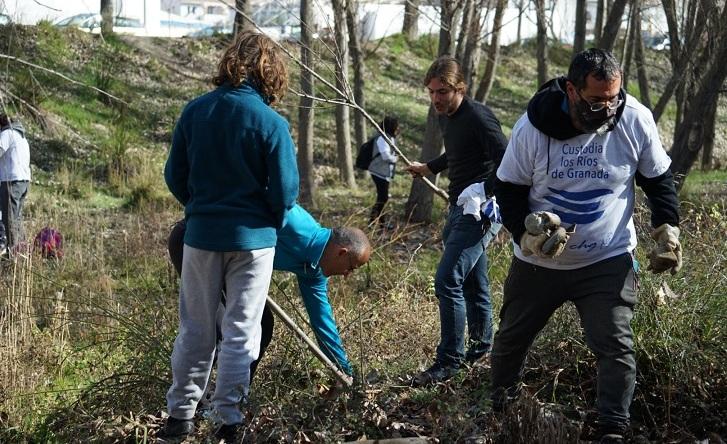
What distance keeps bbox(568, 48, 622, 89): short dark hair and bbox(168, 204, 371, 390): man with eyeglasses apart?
4.56ft

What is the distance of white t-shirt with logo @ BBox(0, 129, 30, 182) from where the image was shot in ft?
31.4

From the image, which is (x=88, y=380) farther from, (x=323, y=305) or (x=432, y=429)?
(x=432, y=429)

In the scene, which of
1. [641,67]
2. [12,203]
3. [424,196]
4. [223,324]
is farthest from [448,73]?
[641,67]

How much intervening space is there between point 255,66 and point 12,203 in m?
6.86

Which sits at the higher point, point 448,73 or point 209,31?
point 209,31

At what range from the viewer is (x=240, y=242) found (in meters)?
3.72

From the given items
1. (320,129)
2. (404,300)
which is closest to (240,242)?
(404,300)

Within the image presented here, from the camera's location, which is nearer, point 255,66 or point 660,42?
point 255,66

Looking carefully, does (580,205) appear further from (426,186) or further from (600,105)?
(426,186)

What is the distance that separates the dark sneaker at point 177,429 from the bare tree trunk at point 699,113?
24.4 feet

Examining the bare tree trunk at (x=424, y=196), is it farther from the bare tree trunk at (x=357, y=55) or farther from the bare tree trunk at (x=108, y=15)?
the bare tree trunk at (x=108, y=15)

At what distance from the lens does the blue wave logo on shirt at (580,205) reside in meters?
3.68

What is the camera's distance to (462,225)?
191 inches

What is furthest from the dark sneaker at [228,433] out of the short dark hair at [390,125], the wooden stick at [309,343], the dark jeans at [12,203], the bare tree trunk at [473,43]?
the short dark hair at [390,125]
